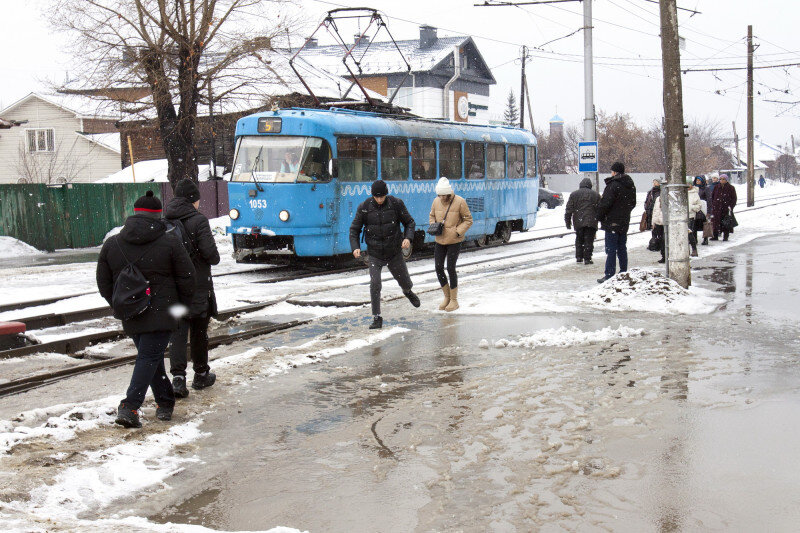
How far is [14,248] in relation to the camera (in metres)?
23.1

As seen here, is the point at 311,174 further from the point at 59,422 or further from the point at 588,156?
the point at 59,422

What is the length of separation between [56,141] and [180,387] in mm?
42212

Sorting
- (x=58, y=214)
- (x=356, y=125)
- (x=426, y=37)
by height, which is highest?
(x=426, y=37)

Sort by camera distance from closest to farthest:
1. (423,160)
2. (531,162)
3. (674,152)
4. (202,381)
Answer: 1. (202,381)
2. (674,152)
3. (423,160)
4. (531,162)

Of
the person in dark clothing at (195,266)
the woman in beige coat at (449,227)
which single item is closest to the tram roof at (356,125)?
the woman in beige coat at (449,227)

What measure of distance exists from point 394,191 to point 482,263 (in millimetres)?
2556

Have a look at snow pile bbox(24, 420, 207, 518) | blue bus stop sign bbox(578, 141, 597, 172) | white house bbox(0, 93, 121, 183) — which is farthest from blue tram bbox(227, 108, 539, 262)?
white house bbox(0, 93, 121, 183)

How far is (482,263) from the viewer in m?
18.3

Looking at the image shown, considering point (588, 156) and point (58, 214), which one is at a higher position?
point (588, 156)

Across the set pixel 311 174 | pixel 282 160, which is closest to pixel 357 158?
pixel 311 174

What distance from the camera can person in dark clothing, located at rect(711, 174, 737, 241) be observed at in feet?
69.2

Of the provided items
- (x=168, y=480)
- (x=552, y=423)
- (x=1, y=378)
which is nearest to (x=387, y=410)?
(x=552, y=423)

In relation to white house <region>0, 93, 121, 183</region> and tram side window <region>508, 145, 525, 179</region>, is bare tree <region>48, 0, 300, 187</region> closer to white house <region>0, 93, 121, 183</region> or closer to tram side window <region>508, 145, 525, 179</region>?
tram side window <region>508, 145, 525, 179</region>

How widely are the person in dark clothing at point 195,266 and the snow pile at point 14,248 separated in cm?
1792
